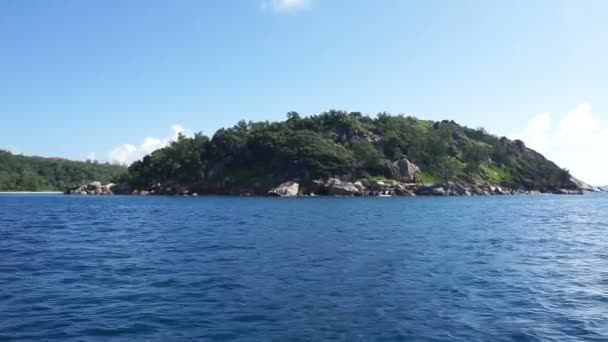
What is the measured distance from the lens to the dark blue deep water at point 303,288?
19.9 m

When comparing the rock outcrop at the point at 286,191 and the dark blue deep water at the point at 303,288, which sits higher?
the rock outcrop at the point at 286,191

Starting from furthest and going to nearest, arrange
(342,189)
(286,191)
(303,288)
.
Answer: (342,189) → (286,191) → (303,288)

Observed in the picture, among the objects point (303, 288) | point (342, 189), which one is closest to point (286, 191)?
point (342, 189)

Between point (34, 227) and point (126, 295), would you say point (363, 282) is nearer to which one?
point (126, 295)

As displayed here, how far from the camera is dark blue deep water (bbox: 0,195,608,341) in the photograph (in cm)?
1986

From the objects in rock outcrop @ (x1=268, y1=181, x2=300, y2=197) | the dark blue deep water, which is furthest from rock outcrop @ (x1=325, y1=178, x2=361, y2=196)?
the dark blue deep water

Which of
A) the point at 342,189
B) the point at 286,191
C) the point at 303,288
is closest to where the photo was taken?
the point at 303,288

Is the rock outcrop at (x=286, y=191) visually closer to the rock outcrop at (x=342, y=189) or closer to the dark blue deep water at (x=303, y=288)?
the rock outcrop at (x=342, y=189)

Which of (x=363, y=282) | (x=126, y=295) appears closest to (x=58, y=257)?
(x=126, y=295)

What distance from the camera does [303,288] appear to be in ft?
→ 88.5

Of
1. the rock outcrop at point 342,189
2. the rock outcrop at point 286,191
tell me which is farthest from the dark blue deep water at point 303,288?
the rock outcrop at point 342,189

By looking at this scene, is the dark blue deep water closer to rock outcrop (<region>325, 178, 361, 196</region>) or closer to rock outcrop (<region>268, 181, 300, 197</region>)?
rock outcrop (<region>268, 181, 300, 197</region>)

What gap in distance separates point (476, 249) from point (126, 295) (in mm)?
29446

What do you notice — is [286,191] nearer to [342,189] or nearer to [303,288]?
[342,189]
